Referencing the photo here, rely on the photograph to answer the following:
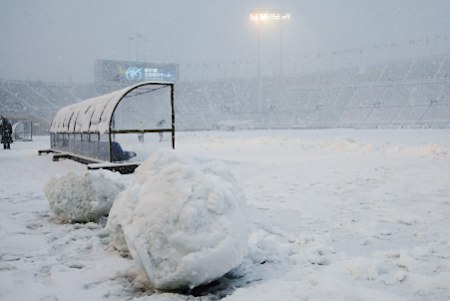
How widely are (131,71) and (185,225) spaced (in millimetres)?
65660

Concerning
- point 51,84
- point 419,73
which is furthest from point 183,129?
point 419,73

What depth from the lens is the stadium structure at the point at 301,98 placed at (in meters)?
49.2

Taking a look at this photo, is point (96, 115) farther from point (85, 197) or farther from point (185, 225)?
point (185, 225)

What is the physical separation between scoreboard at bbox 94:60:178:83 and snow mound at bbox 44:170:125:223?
61.3 metres

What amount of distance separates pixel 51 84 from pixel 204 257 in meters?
71.5

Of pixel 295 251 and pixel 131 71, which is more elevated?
pixel 131 71

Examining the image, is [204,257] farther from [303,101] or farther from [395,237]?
[303,101]

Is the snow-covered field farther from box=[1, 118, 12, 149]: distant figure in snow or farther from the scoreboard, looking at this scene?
the scoreboard

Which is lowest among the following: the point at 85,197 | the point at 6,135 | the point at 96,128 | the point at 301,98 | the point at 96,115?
the point at 85,197

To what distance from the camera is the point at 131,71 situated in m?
65.1

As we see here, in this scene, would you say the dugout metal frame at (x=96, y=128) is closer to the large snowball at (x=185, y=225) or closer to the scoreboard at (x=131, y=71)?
the large snowball at (x=185, y=225)

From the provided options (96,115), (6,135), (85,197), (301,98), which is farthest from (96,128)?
(301,98)

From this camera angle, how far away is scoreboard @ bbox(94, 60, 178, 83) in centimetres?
6319

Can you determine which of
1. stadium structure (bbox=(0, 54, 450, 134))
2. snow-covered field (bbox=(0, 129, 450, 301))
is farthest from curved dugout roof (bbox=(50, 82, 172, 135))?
stadium structure (bbox=(0, 54, 450, 134))
